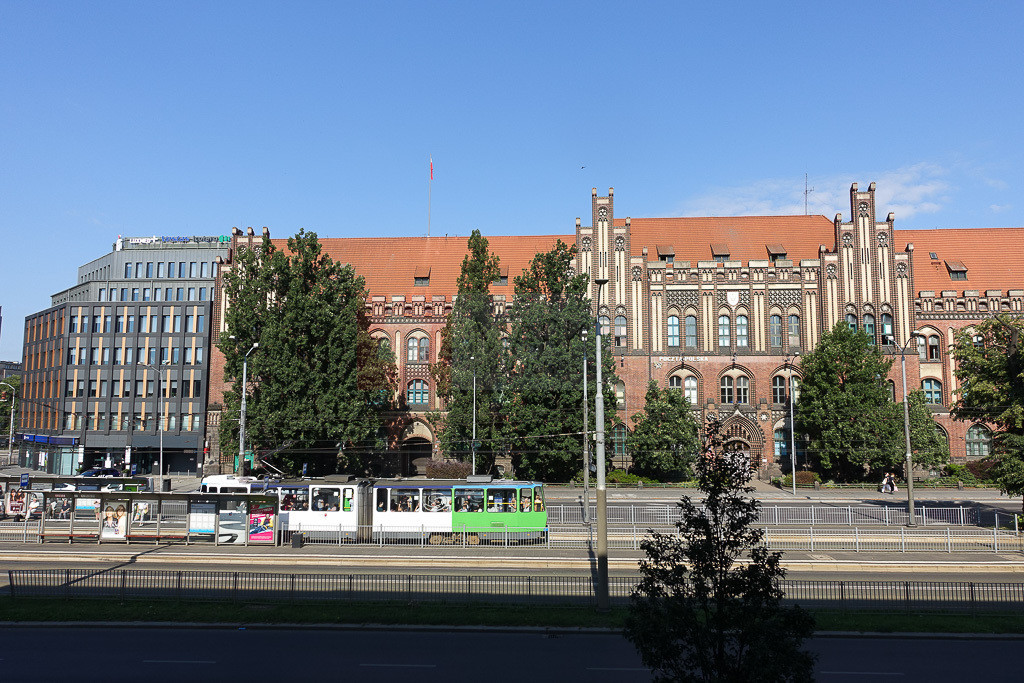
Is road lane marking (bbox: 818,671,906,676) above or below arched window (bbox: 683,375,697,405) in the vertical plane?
below

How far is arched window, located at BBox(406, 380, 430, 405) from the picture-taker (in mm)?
58688

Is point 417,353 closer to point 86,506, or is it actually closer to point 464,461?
point 464,461

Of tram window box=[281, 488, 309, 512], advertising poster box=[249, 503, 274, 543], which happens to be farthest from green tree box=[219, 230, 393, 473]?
advertising poster box=[249, 503, 274, 543]

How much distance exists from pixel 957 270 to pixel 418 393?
44827mm

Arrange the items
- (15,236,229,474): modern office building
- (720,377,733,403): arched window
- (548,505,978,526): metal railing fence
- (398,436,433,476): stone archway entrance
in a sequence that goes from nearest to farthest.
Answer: (548,505,978,526): metal railing fence
(720,377,733,403): arched window
(398,436,433,476): stone archway entrance
(15,236,229,474): modern office building

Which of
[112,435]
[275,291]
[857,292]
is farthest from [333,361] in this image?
[857,292]

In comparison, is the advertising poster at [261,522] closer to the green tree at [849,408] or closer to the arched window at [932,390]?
the green tree at [849,408]

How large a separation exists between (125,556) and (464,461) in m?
27.7

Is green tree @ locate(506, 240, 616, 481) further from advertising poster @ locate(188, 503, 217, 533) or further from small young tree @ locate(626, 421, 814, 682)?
small young tree @ locate(626, 421, 814, 682)

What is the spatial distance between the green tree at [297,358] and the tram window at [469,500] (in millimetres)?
19851

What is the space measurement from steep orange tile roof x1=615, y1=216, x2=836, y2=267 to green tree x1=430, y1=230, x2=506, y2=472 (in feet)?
45.6

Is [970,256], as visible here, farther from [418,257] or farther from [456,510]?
[456,510]

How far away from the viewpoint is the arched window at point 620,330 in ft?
185

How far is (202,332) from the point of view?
6994 cm
